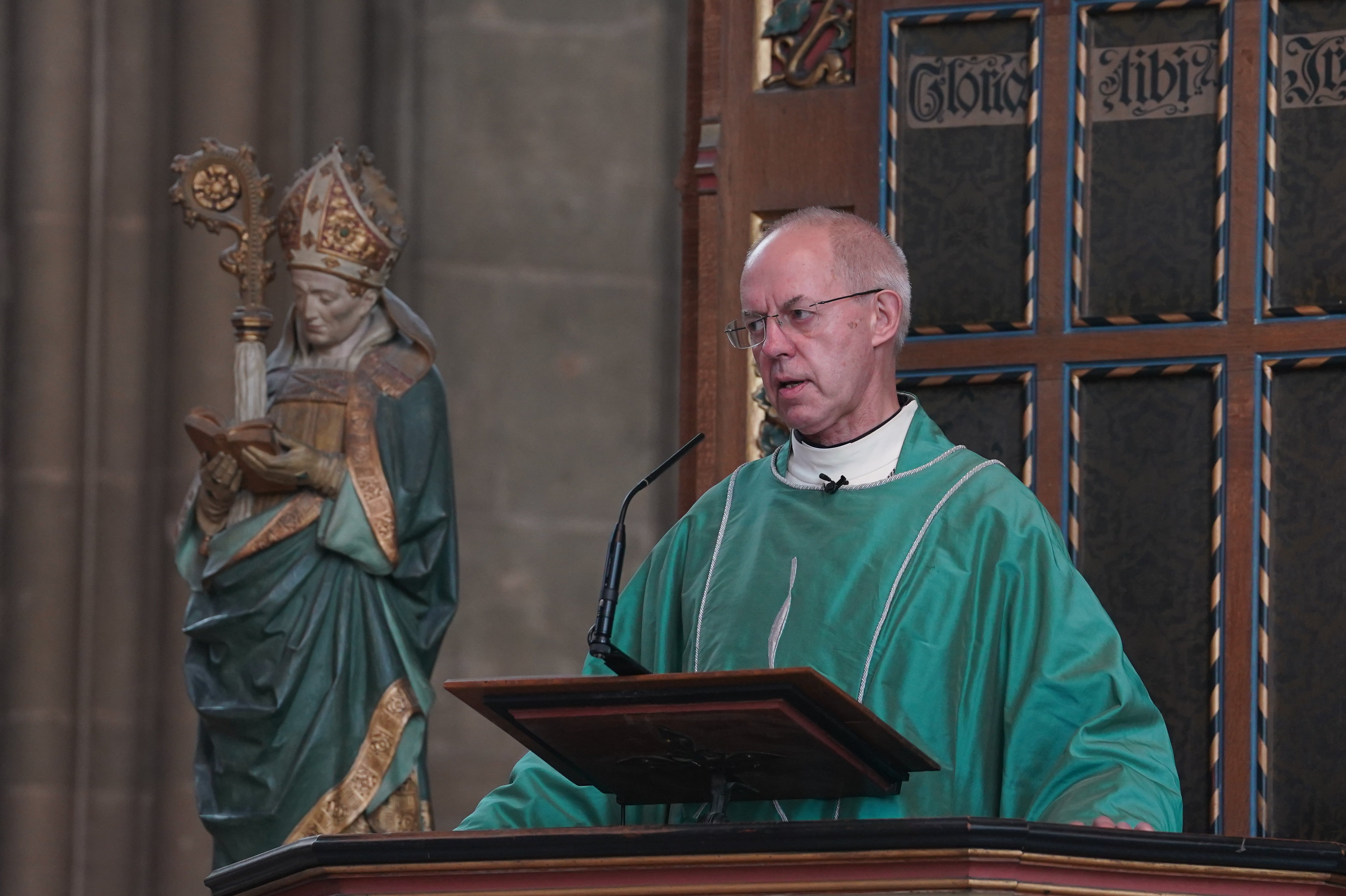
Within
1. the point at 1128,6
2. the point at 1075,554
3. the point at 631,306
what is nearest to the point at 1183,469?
the point at 1075,554

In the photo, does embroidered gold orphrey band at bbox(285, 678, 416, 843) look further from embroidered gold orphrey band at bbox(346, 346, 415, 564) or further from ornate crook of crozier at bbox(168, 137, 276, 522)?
ornate crook of crozier at bbox(168, 137, 276, 522)

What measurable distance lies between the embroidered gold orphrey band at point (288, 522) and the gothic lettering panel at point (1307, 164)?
79.4 inches

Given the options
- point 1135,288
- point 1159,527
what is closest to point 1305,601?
point 1159,527

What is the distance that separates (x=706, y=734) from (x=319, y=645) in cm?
275

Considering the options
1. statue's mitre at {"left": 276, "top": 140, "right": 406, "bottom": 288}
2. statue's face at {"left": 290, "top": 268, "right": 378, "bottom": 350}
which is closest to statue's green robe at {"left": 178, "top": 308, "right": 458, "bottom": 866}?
statue's face at {"left": 290, "top": 268, "right": 378, "bottom": 350}

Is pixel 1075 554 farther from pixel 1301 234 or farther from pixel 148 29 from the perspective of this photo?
pixel 148 29

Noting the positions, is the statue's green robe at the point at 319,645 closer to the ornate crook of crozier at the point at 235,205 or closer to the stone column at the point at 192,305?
the ornate crook of crozier at the point at 235,205

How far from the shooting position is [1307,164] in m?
4.72

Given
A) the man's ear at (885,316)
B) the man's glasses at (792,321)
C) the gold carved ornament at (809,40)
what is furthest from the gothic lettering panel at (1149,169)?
the man's glasses at (792,321)

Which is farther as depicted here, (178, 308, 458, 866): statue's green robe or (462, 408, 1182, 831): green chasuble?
(178, 308, 458, 866): statue's green robe

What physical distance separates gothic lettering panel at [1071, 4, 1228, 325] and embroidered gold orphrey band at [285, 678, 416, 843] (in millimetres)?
1657

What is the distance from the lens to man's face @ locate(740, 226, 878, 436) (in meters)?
3.12

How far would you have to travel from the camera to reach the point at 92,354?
6668 mm

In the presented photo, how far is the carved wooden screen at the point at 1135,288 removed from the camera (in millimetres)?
4621
